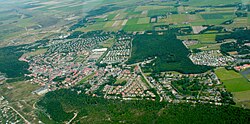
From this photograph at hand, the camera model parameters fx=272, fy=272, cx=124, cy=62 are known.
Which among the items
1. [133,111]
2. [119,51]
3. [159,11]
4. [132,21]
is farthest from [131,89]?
[159,11]

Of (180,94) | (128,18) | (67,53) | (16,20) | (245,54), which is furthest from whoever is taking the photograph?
(16,20)

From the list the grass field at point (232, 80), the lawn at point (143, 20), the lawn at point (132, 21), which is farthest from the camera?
the lawn at point (132, 21)

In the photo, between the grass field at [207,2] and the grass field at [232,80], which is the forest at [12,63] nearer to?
the grass field at [232,80]

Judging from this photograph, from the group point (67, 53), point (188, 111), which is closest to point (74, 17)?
point (67, 53)

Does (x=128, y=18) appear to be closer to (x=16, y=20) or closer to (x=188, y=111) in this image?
(x=16, y=20)

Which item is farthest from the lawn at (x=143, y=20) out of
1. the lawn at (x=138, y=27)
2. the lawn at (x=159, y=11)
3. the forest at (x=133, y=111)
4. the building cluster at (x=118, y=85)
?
the forest at (x=133, y=111)

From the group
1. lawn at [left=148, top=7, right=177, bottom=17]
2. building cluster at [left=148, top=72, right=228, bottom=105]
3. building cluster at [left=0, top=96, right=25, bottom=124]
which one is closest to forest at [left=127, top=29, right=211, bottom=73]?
building cluster at [left=148, top=72, right=228, bottom=105]
